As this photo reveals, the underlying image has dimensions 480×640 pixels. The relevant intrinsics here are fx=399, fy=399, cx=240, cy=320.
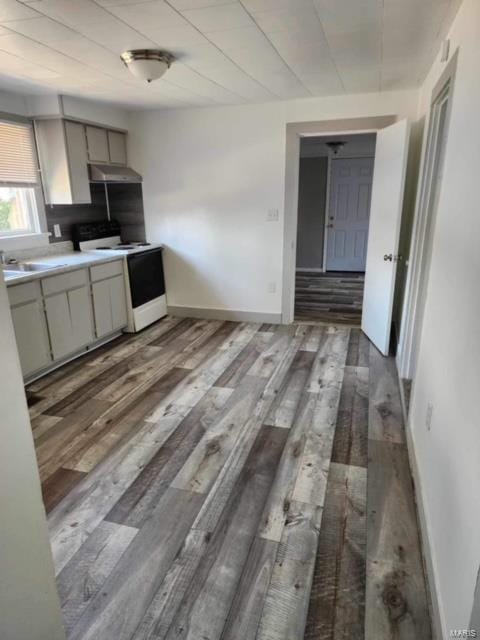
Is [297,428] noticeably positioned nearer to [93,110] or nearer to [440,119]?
[440,119]

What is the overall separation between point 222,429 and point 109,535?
99 cm

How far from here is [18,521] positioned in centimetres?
98

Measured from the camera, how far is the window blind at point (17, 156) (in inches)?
140

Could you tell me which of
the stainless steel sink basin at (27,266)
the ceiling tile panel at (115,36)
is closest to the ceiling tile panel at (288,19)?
the ceiling tile panel at (115,36)

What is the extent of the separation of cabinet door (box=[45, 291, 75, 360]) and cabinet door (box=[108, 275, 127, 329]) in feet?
2.03

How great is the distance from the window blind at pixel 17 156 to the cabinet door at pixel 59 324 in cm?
117

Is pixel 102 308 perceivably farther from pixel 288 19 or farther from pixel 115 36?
pixel 288 19

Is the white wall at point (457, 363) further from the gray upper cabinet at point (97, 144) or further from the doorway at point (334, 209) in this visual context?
the doorway at point (334, 209)

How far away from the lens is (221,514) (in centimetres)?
196

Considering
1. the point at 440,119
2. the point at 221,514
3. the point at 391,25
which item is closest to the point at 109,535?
the point at 221,514

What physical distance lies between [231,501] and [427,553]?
0.91 metres

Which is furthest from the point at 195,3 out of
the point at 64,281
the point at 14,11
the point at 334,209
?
the point at 334,209

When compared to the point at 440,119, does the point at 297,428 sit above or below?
below

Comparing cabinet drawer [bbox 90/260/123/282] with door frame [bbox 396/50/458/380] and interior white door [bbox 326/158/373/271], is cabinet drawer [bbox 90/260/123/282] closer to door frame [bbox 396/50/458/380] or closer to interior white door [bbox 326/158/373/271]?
door frame [bbox 396/50/458/380]
